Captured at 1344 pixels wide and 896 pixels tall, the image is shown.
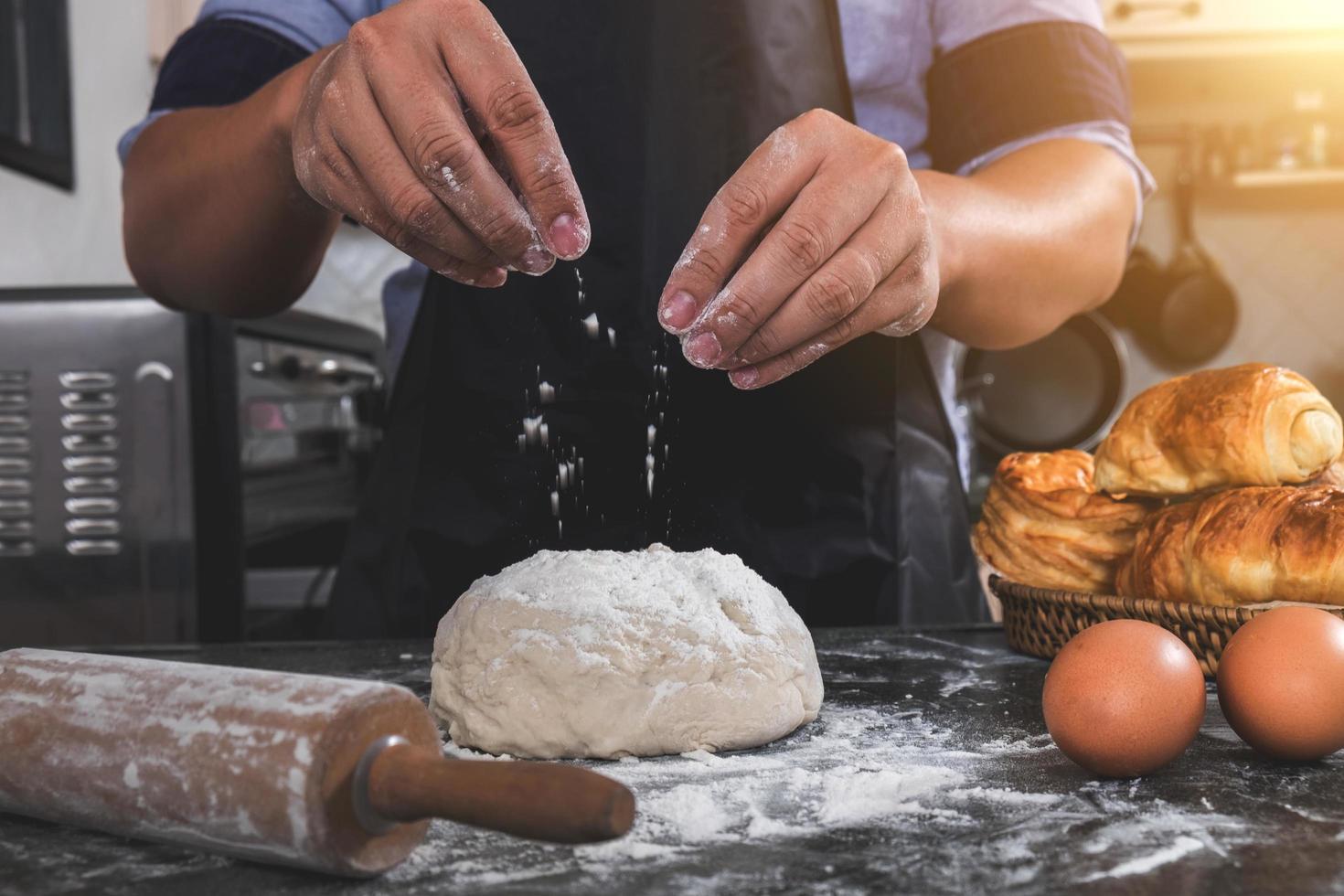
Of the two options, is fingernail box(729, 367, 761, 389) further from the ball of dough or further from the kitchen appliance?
the kitchen appliance

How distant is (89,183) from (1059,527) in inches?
80.5

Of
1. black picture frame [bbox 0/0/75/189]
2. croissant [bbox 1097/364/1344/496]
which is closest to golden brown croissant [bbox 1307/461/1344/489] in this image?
croissant [bbox 1097/364/1344/496]

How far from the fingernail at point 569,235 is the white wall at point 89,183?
1.55 meters

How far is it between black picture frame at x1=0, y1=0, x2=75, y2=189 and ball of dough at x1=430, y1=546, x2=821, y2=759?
1557mm

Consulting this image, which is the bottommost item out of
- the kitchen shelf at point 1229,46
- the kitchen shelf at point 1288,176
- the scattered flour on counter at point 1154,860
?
the scattered flour on counter at point 1154,860

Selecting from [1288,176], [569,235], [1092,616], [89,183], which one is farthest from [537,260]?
[1288,176]

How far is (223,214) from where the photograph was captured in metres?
1.20

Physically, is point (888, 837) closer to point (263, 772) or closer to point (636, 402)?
point (263, 772)

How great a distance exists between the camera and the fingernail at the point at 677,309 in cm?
83

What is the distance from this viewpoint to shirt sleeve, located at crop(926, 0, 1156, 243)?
1232 millimetres

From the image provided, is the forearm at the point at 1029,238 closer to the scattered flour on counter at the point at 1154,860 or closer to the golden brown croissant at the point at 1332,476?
the golden brown croissant at the point at 1332,476

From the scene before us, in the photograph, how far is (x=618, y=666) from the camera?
31.4 inches

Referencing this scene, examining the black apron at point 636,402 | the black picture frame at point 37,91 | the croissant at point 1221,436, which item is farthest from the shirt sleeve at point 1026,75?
the black picture frame at point 37,91

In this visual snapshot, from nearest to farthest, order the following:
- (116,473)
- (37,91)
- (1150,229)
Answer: (116,473)
(37,91)
(1150,229)
